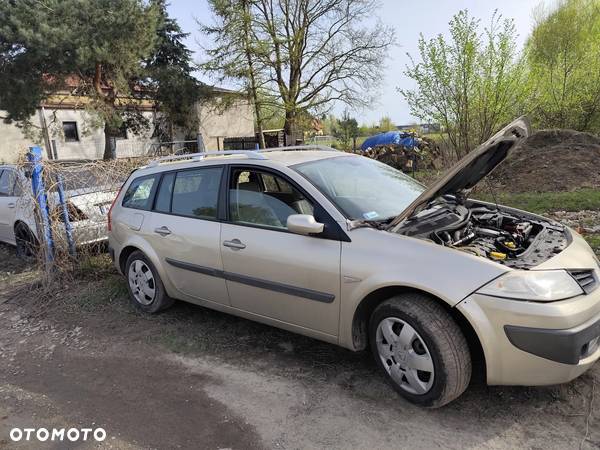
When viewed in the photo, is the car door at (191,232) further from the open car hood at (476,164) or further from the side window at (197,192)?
the open car hood at (476,164)

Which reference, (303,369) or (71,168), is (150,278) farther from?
(71,168)

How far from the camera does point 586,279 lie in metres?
2.71

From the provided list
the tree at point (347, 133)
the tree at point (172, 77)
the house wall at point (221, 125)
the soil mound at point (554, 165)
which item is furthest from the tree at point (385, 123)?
the soil mound at point (554, 165)

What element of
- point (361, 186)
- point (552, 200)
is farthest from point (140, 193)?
point (552, 200)

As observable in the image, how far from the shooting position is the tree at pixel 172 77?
74.5ft

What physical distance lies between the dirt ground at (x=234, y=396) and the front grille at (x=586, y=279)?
73 cm

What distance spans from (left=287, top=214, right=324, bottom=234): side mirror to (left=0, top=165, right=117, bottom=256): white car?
4131mm

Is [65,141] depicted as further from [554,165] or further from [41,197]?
[554,165]

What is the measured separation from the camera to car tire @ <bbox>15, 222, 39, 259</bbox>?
674 cm

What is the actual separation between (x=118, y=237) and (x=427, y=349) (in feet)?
11.5

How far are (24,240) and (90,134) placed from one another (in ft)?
52.5

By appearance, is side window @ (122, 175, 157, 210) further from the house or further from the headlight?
the house

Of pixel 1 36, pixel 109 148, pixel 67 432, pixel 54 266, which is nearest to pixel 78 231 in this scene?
pixel 54 266

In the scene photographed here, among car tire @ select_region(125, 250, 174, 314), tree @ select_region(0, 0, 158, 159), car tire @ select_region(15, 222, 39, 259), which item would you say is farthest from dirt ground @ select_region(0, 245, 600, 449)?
tree @ select_region(0, 0, 158, 159)
